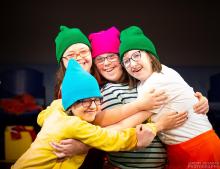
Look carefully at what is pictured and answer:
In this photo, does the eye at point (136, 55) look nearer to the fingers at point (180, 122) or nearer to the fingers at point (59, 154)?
the fingers at point (180, 122)

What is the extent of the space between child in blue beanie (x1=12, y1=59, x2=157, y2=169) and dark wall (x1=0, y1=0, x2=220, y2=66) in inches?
112

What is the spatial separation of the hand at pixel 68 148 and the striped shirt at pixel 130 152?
0.86ft

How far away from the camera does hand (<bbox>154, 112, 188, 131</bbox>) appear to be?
1.65m

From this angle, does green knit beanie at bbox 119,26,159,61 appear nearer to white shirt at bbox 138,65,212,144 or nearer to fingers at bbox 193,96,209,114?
white shirt at bbox 138,65,212,144

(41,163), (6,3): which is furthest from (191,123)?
(6,3)

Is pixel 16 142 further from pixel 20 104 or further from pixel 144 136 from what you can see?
pixel 144 136

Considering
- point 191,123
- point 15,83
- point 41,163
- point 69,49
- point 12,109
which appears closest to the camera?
point 41,163

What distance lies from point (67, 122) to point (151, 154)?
0.47 m

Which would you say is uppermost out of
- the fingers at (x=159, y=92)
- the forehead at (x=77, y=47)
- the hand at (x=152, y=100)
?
the forehead at (x=77, y=47)

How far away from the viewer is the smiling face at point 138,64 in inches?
68.6

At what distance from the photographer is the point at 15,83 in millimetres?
4254

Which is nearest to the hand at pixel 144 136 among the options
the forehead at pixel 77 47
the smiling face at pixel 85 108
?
the smiling face at pixel 85 108

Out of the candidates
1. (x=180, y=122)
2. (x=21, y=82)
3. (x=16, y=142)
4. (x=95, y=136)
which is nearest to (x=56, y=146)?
(x=95, y=136)

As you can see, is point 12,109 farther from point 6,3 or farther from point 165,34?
point 165,34
